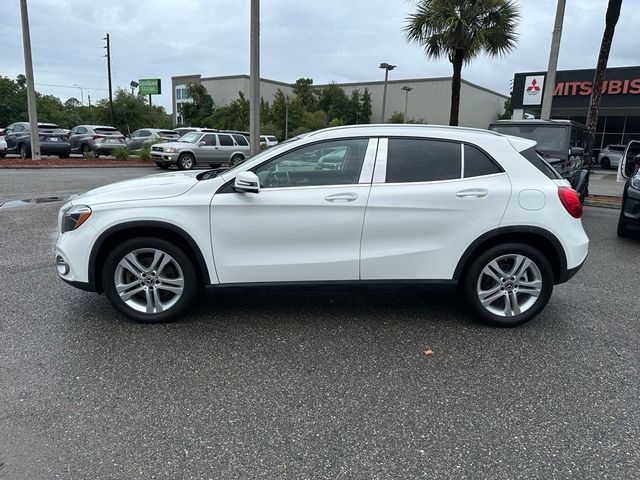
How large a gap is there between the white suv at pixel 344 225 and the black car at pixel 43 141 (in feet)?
70.1

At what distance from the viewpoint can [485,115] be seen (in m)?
68.3

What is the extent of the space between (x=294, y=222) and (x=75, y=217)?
1.78 m

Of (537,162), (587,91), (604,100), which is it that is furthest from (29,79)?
(604,100)

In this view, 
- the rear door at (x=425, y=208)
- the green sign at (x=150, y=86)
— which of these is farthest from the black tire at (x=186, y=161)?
the green sign at (x=150, y=86)

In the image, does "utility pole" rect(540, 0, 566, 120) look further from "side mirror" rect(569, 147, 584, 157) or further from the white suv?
the white suv

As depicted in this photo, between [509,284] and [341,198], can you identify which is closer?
[341,198]

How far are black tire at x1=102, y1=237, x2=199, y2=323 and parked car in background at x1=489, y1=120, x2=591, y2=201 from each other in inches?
288

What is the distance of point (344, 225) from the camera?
396 cm

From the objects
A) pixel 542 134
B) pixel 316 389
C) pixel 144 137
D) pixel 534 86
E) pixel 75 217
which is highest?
pixel 534 86

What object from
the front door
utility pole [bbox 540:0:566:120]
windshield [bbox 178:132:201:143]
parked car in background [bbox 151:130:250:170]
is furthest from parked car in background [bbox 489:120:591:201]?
windshield [bbox 178:132:201:143]

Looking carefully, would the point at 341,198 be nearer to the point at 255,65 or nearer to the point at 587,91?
the point at 255,65

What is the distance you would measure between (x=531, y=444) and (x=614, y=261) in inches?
193

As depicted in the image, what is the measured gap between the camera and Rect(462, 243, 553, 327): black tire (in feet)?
13.5

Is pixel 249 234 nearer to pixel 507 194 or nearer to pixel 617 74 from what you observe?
pixel 507 194
